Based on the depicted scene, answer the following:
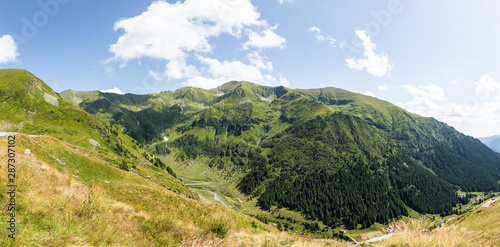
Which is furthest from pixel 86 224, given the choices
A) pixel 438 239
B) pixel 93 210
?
pixel 438 239

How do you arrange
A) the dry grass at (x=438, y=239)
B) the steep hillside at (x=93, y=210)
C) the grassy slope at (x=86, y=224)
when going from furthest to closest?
1. the dry grass at (x=438, y=239)
2. the steep hillside at (x=93, y=210)
3. the grassy slope at (x=86, y=224)

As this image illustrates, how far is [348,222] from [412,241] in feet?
765

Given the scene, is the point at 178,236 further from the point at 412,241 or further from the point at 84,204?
the point at 412,241

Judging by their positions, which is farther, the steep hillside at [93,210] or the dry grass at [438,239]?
the dry grass at [438,239]

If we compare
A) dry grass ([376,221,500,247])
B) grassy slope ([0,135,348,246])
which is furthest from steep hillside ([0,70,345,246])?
dry grass ([376,221,500,247])

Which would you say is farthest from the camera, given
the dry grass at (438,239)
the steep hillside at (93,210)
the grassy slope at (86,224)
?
the dry grass at (438,239)

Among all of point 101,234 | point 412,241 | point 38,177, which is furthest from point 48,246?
point 412,241

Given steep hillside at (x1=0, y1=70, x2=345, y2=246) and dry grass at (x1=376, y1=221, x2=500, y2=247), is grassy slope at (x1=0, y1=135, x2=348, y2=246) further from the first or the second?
dry grass at (x1=376, y1=221, x2=500, y2=247)

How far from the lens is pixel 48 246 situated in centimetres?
462

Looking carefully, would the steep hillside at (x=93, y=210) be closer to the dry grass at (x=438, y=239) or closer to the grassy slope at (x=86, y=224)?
the grassy slope at (x=86, y=224)

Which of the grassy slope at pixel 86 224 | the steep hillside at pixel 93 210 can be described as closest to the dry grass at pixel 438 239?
the steep hillside at pixel 93 210

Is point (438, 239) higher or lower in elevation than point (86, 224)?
lower

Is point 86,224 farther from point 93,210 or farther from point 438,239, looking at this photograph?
point 438,239

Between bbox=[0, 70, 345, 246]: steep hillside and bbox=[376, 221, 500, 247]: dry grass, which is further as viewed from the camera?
bbox=[376, 221, 500, 247]: dry grass
